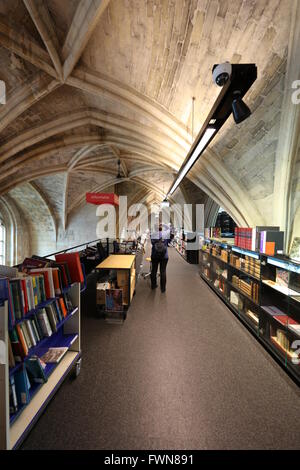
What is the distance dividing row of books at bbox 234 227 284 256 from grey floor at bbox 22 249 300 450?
1475mm

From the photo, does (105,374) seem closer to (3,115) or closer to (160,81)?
(160,81)

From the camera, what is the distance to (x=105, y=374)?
2.06 metres

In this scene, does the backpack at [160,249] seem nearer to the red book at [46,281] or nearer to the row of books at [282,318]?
the row of books at [282,318]

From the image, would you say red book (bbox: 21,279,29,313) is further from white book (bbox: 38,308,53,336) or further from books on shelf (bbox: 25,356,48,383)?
books on shelf (bbox: 25,356,48,383)

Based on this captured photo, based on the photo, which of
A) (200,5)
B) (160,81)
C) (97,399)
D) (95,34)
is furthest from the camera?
(160,81)

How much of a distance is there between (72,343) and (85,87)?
15.6 ft


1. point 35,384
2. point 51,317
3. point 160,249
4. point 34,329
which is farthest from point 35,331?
point 160,249

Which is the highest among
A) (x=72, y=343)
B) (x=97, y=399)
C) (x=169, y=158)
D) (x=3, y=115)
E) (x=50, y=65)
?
(x=50, y=65)

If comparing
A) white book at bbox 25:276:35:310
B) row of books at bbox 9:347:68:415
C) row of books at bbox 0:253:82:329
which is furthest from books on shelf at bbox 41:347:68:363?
white book at bbox 25:276:35:310

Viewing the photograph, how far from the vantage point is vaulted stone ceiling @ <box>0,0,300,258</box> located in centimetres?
240

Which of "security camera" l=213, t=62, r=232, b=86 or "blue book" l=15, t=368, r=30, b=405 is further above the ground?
"security camera" l=213, t=62, r=232, b=86

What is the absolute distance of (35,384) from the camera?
1578 millimetres

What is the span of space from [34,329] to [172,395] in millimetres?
1543

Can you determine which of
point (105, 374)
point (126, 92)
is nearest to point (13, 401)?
point (105, 374)
